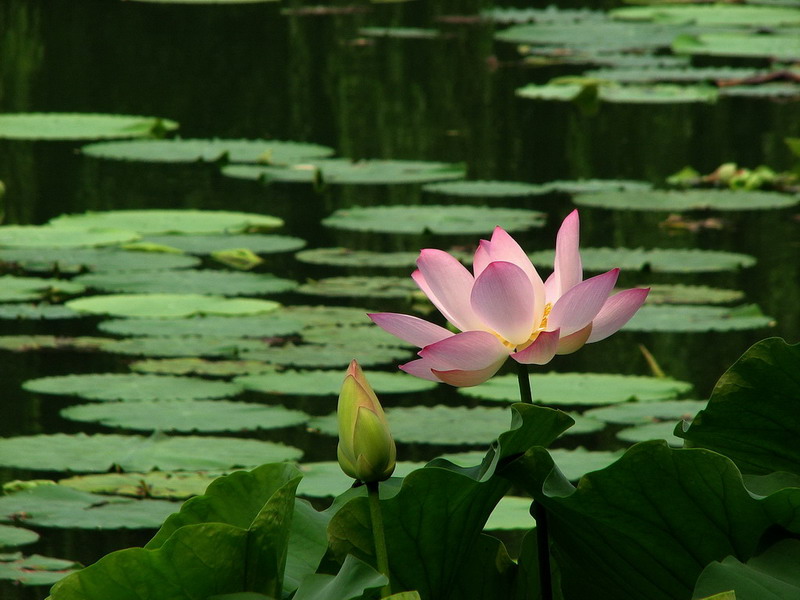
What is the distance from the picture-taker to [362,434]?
877 mm

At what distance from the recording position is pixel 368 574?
866mm

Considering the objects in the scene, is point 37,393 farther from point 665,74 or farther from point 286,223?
point 665,74

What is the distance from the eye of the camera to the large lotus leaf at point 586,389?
2.75 m

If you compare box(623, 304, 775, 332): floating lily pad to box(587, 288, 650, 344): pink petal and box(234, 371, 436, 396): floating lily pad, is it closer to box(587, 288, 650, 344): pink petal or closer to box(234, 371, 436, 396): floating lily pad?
box(234, 371, 436, 396): floating lily pad

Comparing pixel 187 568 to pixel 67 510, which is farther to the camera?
pixel 67 510

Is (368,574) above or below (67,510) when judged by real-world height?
above

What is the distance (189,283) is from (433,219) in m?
0.96

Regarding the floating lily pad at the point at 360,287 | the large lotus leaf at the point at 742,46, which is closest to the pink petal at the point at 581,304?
the floating lily pad at the point at 360,287

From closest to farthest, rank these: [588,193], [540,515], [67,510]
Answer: [540,515], [67,510], [588,193]

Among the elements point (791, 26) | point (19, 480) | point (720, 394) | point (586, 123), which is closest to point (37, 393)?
point (19, 480)

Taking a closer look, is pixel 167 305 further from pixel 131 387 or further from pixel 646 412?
pixel 646 412

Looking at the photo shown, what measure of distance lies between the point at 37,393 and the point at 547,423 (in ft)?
6.71

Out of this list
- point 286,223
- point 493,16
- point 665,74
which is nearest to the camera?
point 286,223

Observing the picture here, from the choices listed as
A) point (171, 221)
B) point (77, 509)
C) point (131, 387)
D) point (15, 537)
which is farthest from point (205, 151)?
point (15, 537)
